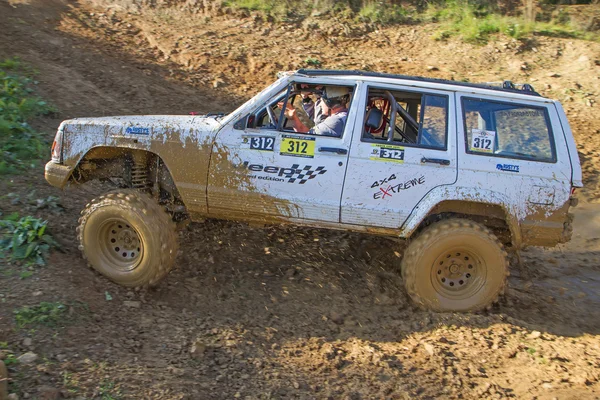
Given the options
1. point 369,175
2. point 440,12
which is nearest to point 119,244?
point 369,175

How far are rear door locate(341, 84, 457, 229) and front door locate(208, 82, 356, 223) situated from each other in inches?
4.6

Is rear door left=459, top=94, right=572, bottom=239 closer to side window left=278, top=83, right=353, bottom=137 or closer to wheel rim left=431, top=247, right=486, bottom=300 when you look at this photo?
wheel rim left=431, top=247, right=486, bottom=300

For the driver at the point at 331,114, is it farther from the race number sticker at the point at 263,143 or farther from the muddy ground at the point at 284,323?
the muddy ground at the point at 284,323

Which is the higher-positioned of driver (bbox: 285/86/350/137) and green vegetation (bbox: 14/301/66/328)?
driver (bbox: 285/86/350/137)

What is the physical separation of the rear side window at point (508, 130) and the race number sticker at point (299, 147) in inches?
52.8

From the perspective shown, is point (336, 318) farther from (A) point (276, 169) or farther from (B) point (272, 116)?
(B) point (272, 116)

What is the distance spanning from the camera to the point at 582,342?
16.3 ft

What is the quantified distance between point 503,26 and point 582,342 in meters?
8.12

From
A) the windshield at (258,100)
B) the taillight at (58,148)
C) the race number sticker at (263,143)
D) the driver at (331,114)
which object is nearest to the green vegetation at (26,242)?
the taillight at (58,148)

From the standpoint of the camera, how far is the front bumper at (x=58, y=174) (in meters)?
5.31

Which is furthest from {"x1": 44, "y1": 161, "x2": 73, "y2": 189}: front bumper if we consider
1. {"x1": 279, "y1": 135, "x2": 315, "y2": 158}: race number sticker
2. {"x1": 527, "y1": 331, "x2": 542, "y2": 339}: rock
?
{"x1": 527, "y1": 331, "x2": 542, "y2": 339}: rock

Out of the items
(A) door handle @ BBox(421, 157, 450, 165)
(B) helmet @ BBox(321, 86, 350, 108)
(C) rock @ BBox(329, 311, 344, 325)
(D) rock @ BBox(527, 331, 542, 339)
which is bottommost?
(C) rock @ BBox(329, 311, 344, 325)

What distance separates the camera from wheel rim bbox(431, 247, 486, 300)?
5.20 meters

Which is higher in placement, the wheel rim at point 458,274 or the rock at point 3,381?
the wheel rim at point 458,274
